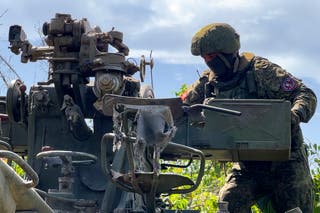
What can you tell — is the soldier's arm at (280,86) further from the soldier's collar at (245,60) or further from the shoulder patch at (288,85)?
the soldier's collar at (245,60)

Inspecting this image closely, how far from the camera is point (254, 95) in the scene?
8.09 metres

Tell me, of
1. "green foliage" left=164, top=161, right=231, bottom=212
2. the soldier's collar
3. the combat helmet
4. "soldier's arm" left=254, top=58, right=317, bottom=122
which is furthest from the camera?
"green foliage" left=164, top=161, right=231, bottom=212

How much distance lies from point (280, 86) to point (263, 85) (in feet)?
0.51

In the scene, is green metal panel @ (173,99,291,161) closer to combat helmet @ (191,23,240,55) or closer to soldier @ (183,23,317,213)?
soldier @ (183,23,317,213)

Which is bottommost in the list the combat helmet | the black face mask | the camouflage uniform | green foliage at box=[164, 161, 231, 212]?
green foliage at box=[164, 161, 231, 212]

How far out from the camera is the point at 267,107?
669 centimetres

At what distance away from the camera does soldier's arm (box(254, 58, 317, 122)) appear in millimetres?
7949

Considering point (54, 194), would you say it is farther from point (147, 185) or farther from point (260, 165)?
point (260, 165)

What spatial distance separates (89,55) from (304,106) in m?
2.15

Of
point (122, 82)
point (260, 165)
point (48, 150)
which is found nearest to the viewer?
point (48, 150)

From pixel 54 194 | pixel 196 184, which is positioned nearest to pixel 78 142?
pixel 54 194

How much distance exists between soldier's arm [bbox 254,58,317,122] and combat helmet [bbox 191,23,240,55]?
1.09 ft

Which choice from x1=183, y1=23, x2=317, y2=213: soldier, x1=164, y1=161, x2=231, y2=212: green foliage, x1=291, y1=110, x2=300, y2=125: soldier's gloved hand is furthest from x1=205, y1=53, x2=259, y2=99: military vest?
x1=164, y1=161, x2=231, y2=212: green foliage

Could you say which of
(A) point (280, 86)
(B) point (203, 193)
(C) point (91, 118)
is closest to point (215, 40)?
(A) point (280, 86)
